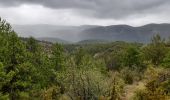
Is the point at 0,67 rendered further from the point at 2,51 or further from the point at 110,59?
the point at 110,59

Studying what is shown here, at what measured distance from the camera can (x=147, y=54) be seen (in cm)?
10125

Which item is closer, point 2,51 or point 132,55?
point 2,51

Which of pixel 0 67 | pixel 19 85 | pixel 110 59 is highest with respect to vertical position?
pixel 0 67

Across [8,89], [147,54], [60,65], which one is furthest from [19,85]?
[147,54]

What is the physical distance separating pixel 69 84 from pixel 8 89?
10.0 metres

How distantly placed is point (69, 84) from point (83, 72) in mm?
3093

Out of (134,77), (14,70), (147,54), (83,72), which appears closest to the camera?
(83,72)

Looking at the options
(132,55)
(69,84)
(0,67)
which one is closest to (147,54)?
(132,55)

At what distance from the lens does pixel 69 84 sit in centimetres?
4969

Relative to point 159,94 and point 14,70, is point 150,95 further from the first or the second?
point 14,70

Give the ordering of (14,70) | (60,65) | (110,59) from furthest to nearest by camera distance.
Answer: (110,59) → (60,65) → (14,70)

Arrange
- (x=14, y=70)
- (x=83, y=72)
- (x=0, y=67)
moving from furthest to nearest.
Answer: (x=14, y=70)
(x=83, y=72)
(x=0, y=67)

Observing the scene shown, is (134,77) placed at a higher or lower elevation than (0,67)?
lower

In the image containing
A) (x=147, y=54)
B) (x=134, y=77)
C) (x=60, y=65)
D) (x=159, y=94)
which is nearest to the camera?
(x=159, y=94)
